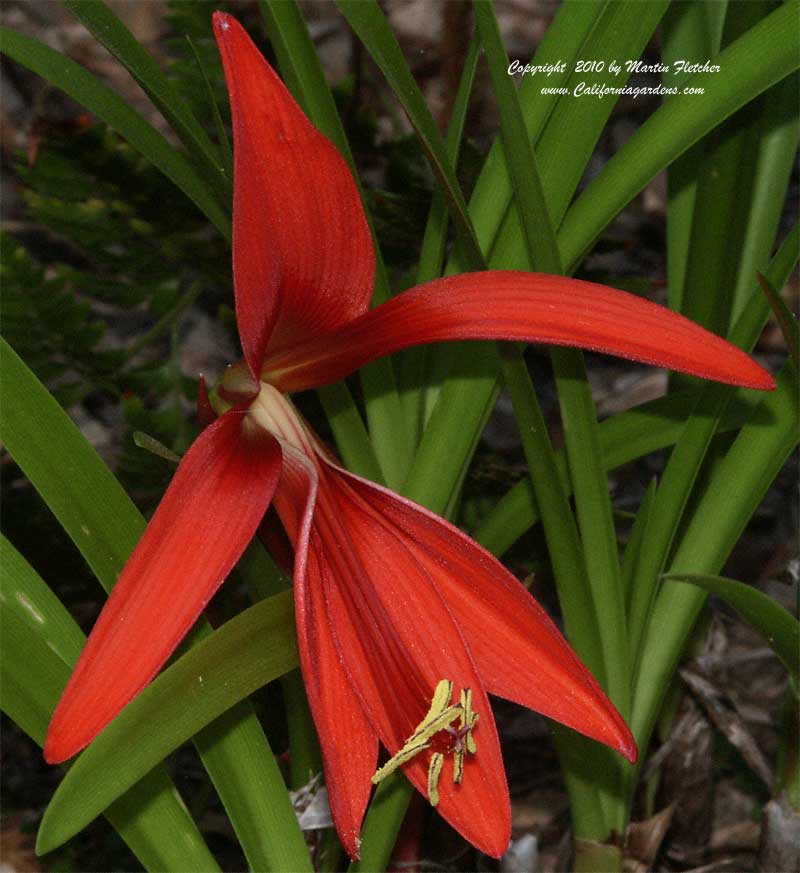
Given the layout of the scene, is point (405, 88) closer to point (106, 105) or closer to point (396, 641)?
point (106, 105)

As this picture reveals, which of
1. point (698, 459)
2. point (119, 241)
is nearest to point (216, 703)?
point (698, 459)

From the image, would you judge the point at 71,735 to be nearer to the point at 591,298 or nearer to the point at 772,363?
the point at 591,298

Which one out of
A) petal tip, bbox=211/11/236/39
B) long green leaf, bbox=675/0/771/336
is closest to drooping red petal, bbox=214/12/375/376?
petal tip, bbox=211/11/236/39

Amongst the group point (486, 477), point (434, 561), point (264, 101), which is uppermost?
point (264, 101)

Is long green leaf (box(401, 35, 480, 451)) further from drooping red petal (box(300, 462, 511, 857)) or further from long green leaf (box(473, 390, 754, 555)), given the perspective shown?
drooping red petal (box(300, 462, 511, 857))

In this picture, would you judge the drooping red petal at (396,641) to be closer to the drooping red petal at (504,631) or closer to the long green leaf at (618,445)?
the drooping red petal at (504,631)

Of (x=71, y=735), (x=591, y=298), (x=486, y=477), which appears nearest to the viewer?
(x=71, y=735)

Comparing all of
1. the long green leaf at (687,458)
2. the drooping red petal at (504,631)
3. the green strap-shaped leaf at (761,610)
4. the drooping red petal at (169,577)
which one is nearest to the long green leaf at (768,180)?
the long green leaf at (687,458)
